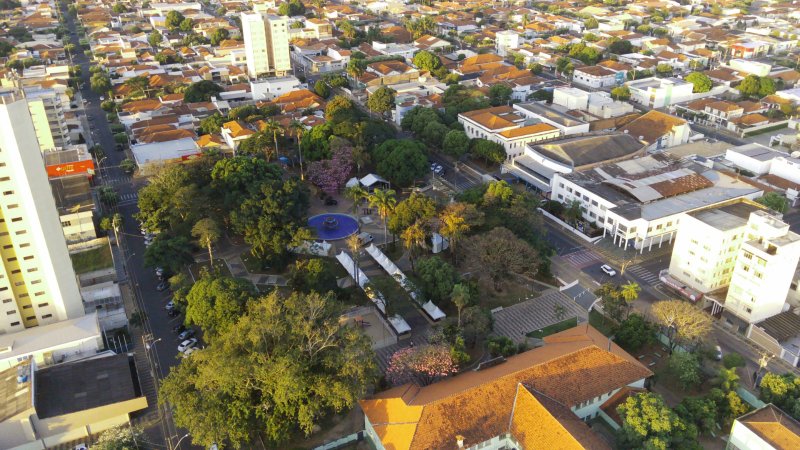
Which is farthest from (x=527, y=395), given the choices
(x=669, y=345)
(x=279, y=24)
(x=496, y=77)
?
(x=279, y=24)

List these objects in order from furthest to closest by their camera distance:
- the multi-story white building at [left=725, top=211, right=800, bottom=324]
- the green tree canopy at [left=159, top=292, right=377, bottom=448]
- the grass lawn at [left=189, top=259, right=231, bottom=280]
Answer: the grass lawn at [left=189, top=259, right=231, bottom=280]
the multi-story white building at [left=725, top=211, right=800, bottom=324]
the green tree canopy at [left=159, top=292, right=377, bottom=448]

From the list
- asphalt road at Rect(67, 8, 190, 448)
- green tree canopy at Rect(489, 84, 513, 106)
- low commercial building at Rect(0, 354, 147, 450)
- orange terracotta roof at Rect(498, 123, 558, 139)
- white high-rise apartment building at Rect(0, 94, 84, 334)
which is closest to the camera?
low commercial building at Rect(0, 354, 147, 450)

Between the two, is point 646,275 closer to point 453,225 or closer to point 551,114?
point 453,225

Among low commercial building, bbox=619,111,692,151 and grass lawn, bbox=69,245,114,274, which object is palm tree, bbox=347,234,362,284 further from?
low commercial building, bbox=619,111,692,151

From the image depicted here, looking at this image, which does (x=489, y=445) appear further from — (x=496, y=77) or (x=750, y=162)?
(x=496, y=77)

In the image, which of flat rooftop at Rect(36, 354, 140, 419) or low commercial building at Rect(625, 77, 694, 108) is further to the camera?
low commercial building at Rect(625, 77, 694, 108)

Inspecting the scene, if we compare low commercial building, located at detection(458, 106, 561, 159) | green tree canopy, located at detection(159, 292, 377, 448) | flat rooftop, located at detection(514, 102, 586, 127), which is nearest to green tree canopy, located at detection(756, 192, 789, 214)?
flat rooftop, located at detection(514, 102, 586, 127)

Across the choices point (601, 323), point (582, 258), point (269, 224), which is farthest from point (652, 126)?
point (269, 224)

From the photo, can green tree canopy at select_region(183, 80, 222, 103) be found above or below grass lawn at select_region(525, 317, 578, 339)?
above
